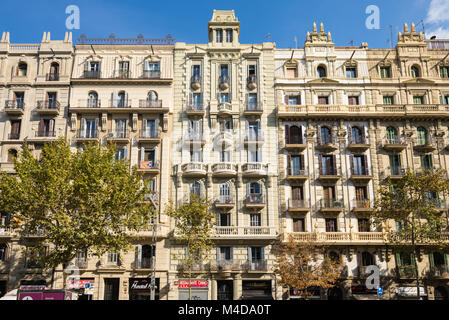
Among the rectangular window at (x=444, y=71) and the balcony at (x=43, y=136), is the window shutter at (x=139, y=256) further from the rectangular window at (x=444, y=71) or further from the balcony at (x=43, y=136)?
the rectangular window at (x=444, y=71)

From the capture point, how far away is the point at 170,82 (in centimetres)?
4312

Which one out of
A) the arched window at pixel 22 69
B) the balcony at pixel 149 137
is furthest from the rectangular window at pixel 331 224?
the arched window at pixel 22 69

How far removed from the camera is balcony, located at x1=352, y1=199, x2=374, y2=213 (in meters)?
38.5

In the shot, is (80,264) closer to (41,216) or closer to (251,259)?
(41,216)

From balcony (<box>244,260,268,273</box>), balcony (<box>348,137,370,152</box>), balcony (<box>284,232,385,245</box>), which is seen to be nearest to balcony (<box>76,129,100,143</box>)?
balcony (<box>244,260,268,273</box>)

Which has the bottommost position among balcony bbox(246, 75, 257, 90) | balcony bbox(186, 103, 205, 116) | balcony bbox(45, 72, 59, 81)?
balcony bbox(186, 103, 205, 116)

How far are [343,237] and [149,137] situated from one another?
2119cm

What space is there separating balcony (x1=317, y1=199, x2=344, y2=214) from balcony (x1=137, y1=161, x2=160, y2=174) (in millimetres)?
16259

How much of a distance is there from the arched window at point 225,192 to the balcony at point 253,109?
7.73 meters

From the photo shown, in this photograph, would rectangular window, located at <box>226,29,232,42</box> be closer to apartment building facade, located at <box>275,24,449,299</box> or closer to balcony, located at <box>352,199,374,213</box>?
apartment building facade, located at <box>275,24,449,299</box>

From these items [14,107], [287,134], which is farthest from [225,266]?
[14,107]

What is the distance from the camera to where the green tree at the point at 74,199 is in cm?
2998

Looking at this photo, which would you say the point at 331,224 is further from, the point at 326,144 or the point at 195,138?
the point at 195,138
